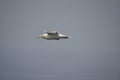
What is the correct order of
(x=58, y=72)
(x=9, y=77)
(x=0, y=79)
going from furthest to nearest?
(x=58, y=72) < (x=9, y=77) < (x=0, y=79)

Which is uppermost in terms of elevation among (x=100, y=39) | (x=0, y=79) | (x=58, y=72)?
(x=100, y=39)

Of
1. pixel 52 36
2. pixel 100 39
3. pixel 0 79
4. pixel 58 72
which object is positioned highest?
pixel 100 39

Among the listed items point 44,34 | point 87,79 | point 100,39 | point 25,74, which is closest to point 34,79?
point 25,74

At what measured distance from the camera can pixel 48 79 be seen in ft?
134

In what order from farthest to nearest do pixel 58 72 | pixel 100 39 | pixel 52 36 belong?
pixel 100 39
pixel 58 72
pixel 52 36

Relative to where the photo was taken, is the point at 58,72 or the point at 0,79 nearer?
the point at 0,79

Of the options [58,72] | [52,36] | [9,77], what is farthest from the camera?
[58,72]

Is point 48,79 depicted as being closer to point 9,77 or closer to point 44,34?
point 9,77

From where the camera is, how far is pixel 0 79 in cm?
3672

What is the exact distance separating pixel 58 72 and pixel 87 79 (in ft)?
24.1

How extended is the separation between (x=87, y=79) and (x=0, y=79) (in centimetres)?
1454

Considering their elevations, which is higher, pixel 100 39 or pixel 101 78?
pixel 100 39

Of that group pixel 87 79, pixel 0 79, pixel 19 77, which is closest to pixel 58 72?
pixel 87 79

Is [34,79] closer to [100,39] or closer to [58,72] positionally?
[58,72]
